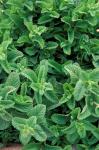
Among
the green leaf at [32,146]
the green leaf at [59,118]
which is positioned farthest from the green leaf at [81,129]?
the green leaf at [32,146]

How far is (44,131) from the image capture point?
2717 millimetres

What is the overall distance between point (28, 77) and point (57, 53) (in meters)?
0.51

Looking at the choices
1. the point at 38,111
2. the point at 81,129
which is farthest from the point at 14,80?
the point at 81,129

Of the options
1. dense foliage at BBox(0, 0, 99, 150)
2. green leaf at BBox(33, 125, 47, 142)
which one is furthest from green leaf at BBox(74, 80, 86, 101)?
green leaf at BBox(33, 125, 47, 142)

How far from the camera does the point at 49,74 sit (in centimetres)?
306

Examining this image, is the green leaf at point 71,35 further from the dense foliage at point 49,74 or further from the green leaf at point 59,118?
the green leaf at point 59,118

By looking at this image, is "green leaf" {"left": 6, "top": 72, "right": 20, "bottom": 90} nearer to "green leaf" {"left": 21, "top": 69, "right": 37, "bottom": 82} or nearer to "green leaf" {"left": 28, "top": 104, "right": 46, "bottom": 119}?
"green leaf" {"left": 21, "top": 69, "right": 37, "bottom": 82}

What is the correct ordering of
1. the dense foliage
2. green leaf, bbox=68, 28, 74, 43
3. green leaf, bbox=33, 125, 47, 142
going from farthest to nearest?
green leaf, bbox=68, 28, 74, 43 < the dense foliage < green leaf, bbox=33, 125, 47, 142

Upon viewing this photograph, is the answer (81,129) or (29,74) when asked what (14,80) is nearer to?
(29,74)

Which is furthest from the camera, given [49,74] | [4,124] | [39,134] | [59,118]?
[49,74]

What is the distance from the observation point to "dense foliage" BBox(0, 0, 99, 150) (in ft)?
8.82

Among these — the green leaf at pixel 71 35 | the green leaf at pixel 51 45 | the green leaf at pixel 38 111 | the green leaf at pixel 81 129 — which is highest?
the green leaf at pixel 71 35

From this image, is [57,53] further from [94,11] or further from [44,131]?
[44,131]

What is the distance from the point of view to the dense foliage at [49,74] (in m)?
2.69
